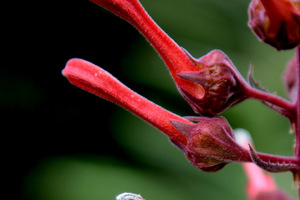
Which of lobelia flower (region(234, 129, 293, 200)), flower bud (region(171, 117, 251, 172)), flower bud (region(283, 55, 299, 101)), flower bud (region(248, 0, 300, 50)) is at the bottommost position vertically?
lobelia flower (region(234, 129, 293, 200))

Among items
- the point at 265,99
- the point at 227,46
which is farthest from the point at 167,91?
the point at 265,99

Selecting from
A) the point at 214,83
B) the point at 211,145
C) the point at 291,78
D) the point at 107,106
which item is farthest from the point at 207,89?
the point at 107,106

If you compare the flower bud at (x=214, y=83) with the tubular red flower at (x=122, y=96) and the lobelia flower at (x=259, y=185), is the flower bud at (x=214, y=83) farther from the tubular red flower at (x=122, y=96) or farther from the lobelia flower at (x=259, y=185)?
the lobelia flower at (x=259, y=185)

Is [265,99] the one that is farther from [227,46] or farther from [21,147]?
[21,147]

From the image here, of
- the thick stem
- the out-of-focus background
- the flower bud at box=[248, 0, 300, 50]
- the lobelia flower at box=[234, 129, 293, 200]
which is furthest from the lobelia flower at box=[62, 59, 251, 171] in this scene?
the out-of-focus background

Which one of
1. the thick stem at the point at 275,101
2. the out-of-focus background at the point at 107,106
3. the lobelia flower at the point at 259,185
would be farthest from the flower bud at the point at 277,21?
the out-of-focus background at the point at 107,106

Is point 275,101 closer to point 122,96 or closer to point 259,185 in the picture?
point 122,96

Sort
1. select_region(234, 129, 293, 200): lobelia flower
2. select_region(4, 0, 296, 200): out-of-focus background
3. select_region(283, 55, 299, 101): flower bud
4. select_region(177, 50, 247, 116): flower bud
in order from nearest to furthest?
select_region(177, 50, 247, 116): flower bud < select_region(283, 55, 299, 101): flower bud < select_region(234, 129, 293, 200): lobelia flower < select_region(4, 0, 296, 200): out-of-focus background

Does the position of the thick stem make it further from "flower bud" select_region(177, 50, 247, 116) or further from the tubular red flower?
the tubular red flower
